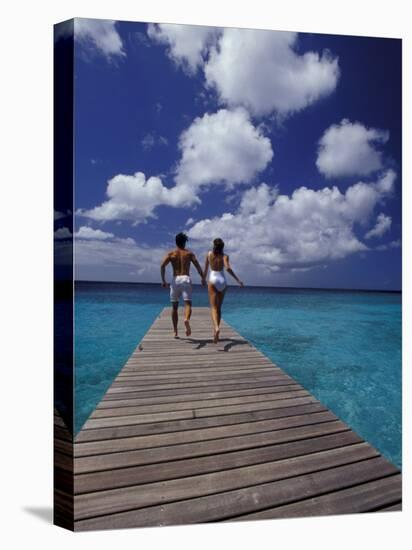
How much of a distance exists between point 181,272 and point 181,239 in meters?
0.36

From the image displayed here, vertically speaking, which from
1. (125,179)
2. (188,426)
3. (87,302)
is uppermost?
(125,179)

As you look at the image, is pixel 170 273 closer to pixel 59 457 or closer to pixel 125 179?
pixel 125 179

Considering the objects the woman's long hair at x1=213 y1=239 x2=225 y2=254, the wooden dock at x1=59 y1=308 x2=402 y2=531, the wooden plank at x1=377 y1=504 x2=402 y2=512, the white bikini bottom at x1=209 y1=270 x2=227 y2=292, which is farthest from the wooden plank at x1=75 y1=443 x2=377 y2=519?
the woman's long hair at x1=213 y1=239 x2=225 y2=254

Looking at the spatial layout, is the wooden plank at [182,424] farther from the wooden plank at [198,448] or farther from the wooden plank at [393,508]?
the wooden plank at [393,508]

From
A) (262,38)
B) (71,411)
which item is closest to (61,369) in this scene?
(71,411)

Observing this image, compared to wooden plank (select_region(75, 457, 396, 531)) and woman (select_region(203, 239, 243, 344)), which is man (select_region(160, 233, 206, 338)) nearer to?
woman (select_region(203, 239, 243, 344))

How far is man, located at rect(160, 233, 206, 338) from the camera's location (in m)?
3.16

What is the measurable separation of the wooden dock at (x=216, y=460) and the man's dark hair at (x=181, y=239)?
120 centimetres

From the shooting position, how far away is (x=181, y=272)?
3357 millimetres

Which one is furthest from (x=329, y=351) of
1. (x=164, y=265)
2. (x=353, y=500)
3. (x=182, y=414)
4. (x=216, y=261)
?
(x=164, y=265)

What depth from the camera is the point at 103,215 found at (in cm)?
280

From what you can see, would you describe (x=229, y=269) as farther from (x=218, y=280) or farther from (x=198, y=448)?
(x=198, y=448)

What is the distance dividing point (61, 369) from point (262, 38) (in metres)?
3.07

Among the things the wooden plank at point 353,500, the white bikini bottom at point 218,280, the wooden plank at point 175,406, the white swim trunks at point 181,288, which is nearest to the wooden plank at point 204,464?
the wooden plank at point 353,500
